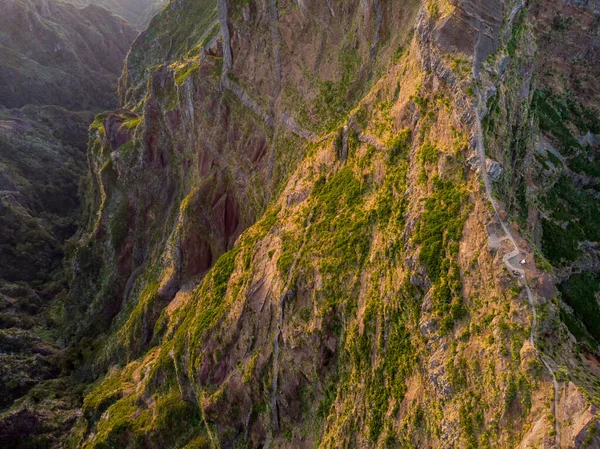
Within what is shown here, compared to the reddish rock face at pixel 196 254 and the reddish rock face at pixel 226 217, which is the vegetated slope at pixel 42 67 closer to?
the reddish rock face at pixel 196 254

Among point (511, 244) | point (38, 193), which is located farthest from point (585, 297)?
point (38, 193)

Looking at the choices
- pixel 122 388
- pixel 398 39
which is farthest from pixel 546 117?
pixel 122 388

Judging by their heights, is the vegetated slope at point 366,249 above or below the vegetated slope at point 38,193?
above

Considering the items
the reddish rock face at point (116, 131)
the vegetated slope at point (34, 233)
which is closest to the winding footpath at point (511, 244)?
the vegetated slope at point (34, 233)

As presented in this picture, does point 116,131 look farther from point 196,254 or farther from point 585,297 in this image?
point 585,297

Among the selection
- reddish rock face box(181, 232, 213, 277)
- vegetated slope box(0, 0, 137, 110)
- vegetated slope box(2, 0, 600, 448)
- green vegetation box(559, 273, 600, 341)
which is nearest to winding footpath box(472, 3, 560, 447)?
vegetated slope box(2, 0, 600, 448)

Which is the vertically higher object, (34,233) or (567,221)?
(567,221)

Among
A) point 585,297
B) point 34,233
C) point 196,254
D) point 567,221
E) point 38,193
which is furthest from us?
point 38,193

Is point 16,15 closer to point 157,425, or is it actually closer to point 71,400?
point 71,400

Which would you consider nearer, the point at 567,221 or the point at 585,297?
the point at 585,297

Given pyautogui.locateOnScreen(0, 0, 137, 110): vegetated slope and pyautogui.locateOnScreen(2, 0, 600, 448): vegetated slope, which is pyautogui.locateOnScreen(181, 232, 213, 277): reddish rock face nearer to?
pyautogui.locateOnScreen(2, 0, 600, 448): vegetated slope
